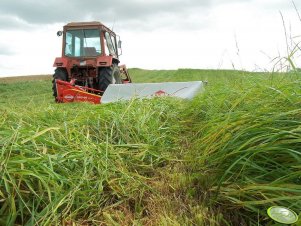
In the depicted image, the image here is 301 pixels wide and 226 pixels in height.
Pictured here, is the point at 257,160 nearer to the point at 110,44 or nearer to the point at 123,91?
the point at 123,91

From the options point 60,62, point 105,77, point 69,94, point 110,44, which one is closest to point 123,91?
point 69,94

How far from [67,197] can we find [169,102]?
10.5ft

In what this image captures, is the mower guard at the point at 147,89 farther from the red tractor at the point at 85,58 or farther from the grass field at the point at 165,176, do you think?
the grass field at the point at 165,176

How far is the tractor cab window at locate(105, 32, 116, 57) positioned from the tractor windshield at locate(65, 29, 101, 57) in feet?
0.97

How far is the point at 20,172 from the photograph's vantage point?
1472mm

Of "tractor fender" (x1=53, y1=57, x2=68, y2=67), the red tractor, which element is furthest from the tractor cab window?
"tractor fender" (x1=53, y1=57, x2=68, y2=67)

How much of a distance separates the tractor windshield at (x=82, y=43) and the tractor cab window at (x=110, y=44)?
0.97 feet

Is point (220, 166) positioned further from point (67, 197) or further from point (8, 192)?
point (8, 192)

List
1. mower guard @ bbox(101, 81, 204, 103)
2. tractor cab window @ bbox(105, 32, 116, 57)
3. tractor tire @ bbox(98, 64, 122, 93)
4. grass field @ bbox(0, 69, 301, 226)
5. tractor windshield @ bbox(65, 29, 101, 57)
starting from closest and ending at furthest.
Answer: grass field @ bbox(0, 69, 301, 226) < mower guard @ bbox(101, 81, 204, 103) < tractor tire @ bbox(98, 64, 122, 93) < tractor windshield @ bbox(65, 29, 101, 57) < tractor cab window @ bbox(105, 32, 116, 57)

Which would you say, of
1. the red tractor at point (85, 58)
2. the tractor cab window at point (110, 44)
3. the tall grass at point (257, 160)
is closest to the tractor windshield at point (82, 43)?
the red tractor at point (85, 58)

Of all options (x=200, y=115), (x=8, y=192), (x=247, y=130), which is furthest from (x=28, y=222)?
(x=200, y=115)

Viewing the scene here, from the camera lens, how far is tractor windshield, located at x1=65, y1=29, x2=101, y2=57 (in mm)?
9383

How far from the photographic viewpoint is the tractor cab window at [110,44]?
9.61m

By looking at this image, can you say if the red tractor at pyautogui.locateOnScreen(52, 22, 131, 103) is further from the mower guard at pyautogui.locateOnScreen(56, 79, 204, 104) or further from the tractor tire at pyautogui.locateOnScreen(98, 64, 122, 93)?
the mower guard at pyautogui.locateOnScreen(56, 79, 204, 104)
